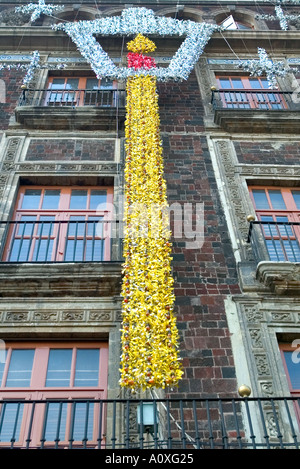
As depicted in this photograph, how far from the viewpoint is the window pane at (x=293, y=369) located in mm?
7090

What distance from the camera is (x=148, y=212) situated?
28.2ft

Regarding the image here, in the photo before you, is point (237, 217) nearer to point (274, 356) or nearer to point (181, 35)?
point (274, 356)

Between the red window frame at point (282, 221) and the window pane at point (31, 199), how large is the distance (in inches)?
161

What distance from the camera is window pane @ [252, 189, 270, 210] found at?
9.83 metres

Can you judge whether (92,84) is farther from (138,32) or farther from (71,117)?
(71,117)

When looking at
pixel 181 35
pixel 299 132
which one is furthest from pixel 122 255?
pixel 181 35

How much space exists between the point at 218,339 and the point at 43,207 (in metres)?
4.27

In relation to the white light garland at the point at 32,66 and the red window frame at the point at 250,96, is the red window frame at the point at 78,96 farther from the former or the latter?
the red window frame at the point at 250,96

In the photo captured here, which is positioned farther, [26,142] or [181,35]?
[181,35]

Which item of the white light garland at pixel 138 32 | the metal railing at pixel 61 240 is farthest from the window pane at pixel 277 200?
the white light garland at pixel 138 32

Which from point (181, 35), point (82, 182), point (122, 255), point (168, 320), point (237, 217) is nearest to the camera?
point (168, 320)

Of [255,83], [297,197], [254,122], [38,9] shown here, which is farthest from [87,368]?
[38,9]

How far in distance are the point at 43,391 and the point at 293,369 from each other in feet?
11.2

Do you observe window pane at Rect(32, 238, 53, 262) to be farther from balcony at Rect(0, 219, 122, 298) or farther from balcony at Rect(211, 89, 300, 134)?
balcony at Rect(211, 89, 300, 134)
